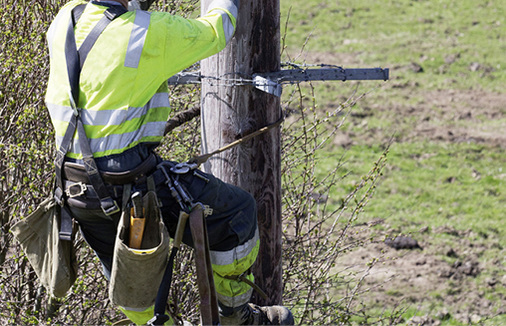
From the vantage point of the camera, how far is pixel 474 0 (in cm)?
1725

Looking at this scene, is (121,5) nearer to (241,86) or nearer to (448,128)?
(241,86)

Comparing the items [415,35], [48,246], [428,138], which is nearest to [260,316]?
[48,246]

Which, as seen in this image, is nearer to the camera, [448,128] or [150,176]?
[150,176]

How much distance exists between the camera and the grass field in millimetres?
8828

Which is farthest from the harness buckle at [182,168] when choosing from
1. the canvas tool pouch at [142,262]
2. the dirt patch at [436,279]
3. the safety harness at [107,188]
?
the dirt patch at [436,279]

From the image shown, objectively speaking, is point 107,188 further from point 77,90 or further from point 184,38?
point 184,38

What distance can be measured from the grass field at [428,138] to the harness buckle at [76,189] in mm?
2696

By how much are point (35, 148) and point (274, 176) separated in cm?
196

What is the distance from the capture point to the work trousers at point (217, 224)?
12.3ft

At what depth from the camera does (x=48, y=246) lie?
3998 millimetres

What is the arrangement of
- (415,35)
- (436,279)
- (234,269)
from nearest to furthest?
(234,269) → (436,279) → (415,35)

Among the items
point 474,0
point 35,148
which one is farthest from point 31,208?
point 474,0

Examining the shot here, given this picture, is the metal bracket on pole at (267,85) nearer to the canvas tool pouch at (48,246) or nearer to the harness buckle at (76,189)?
the harness buckle at (76,189)

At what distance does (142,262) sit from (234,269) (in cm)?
50
